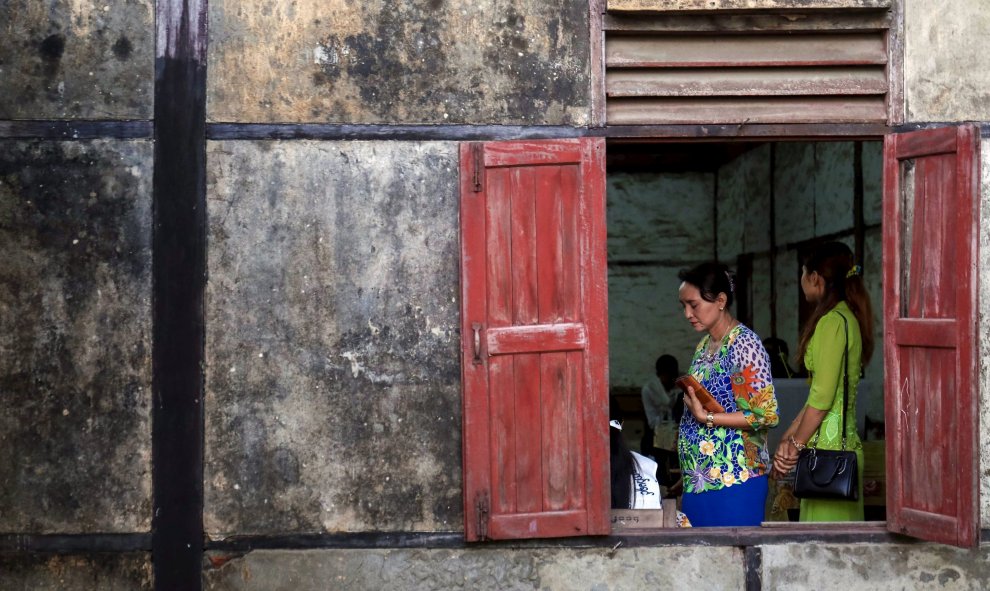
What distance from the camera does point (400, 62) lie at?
4.80 metres

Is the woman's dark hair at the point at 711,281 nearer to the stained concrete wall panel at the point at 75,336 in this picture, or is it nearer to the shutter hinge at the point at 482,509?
the shutter hinge at the point at 482,509

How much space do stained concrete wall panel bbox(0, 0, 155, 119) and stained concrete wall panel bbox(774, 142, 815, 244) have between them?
6744 millimetres

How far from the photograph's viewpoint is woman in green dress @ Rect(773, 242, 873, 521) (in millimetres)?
4773

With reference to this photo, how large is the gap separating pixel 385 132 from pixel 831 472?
7.67ft

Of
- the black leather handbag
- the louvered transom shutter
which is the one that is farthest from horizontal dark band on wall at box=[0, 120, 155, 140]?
the black leather handbag

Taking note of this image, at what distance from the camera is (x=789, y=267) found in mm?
10727

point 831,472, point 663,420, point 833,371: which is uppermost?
point 833,371

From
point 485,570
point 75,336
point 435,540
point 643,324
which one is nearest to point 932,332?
point 485,570

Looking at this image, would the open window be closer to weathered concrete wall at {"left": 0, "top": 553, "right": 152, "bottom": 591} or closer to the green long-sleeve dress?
the green long-sleeve dress

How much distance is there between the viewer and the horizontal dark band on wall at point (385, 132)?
475cm

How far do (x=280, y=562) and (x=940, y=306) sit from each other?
2.91m

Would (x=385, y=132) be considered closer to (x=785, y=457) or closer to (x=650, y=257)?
(x=785, y=457)

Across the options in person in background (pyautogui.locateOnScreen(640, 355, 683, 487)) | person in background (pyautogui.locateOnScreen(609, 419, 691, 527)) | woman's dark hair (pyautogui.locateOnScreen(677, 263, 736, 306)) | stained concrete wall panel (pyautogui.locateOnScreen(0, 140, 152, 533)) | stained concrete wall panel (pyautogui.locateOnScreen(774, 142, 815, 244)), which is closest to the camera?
stained concrete wall panel (pyautogui.locateOnScreen(0, 140, 152, 533))

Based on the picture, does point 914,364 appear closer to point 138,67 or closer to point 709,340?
point 709,340
